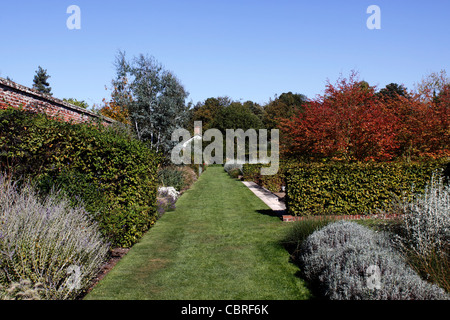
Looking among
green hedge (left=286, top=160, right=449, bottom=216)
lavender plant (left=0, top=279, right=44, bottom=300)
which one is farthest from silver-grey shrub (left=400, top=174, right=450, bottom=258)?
lavender plant (left=0, top=279, right=44, bottom=300)

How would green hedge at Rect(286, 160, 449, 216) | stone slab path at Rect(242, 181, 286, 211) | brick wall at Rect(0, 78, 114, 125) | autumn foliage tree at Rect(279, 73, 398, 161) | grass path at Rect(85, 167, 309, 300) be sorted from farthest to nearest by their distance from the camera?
1. stone slab path at Rect(242, 181, 286, 211)
2. autumn foliage tree at Rect(279, 73, 398, 161)
3. green hedge at Rect(286, 160, 449, 216)
4. brick wall at Rect(0, 78, 114, 125)
5. grass path at Rect(85, 167, 309, 300)

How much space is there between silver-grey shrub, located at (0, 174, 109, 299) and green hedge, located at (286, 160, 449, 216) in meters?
6.68

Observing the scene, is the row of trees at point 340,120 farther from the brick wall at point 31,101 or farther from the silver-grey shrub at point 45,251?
the silver-grey shrub at point 45,251

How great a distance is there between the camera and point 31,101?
918 cm

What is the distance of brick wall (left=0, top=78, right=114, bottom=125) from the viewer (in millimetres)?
8078

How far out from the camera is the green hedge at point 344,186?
10.6 meters

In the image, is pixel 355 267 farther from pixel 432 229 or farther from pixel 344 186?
pixel 344 186

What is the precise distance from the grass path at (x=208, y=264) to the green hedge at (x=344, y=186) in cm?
116

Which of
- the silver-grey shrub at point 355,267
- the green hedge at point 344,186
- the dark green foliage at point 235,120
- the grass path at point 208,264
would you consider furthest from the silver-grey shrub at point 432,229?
the dark green foliage at point 235,120

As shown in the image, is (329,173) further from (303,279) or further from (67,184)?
(67,184)

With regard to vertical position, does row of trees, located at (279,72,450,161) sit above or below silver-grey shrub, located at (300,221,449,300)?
above

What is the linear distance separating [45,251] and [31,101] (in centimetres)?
589

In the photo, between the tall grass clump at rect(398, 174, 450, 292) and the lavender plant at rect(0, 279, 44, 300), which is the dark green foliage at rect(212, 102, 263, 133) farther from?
the lavender plant at rect(0, 279, 44, 300)
